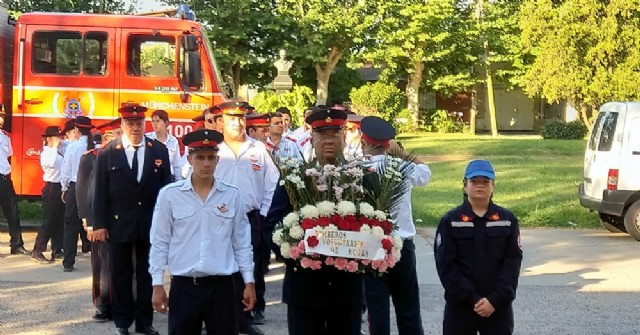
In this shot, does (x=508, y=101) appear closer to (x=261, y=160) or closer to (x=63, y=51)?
(x=63, y=51)

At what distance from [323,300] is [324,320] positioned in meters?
0.17

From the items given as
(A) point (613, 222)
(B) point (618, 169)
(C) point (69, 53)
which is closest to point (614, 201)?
(B) point (618, 169)

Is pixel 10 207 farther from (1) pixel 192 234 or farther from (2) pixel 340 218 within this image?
(2) pixel 340 218

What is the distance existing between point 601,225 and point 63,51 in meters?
9.56

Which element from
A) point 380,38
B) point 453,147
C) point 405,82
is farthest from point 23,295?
point 405,82

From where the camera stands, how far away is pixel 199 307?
5746 mm

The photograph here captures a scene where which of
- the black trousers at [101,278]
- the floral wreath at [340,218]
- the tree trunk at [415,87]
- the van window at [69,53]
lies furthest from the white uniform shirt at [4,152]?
the tree trunk at [415,87]

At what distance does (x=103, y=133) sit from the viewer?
9.22 m

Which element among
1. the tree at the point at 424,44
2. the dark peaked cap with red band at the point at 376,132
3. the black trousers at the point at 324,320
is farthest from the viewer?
the tree at the point at 424,44

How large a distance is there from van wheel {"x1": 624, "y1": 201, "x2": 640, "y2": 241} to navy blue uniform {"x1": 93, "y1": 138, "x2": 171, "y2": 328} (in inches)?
347

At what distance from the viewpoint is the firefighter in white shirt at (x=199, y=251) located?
5746mm

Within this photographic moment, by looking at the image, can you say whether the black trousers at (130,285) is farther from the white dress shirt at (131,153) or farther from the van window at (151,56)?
the van window at (151,56)

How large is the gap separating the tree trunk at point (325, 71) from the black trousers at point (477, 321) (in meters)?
41.2

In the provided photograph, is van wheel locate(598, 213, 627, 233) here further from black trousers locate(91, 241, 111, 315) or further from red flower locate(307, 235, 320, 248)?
red flower locate(307, 235, 320, 248)
